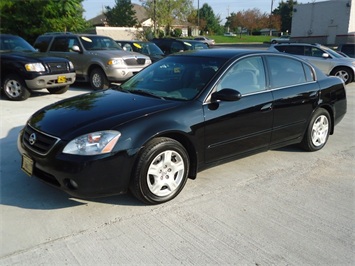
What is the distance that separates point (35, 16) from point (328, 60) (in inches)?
674

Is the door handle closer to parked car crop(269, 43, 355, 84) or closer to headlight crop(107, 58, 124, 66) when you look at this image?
headlight crop(107, 58, 124, 66)

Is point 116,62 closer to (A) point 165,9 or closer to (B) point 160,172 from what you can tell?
(B) point 160,172

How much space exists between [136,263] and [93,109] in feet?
5.62

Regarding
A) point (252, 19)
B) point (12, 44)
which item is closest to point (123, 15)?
point (252, 19)

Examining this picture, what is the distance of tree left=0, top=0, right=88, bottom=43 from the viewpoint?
20703mm

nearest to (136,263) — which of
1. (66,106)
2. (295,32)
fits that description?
(66,106)

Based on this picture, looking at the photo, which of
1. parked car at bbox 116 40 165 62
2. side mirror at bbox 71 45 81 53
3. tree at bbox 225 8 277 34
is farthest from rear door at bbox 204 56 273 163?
tree at bbox 225 8 277 34

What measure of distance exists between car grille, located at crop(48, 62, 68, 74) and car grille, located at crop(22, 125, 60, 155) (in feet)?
17.5

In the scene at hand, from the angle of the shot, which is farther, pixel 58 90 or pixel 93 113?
pixel 58 90

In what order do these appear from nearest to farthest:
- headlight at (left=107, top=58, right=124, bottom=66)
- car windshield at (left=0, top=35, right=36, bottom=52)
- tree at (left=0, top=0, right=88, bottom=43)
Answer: car windshield at (left=0, top=35, right=36, bottom=52) < headlight at (left=107, top=58, right=124, bottom=66) < tree at (left=0, top=0, right=88, bottom=43)

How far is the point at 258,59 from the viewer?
4414 millimetres

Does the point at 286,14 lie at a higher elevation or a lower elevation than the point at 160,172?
higher

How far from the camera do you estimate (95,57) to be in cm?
1026

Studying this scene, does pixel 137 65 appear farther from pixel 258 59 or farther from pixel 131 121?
pixel 131 121
